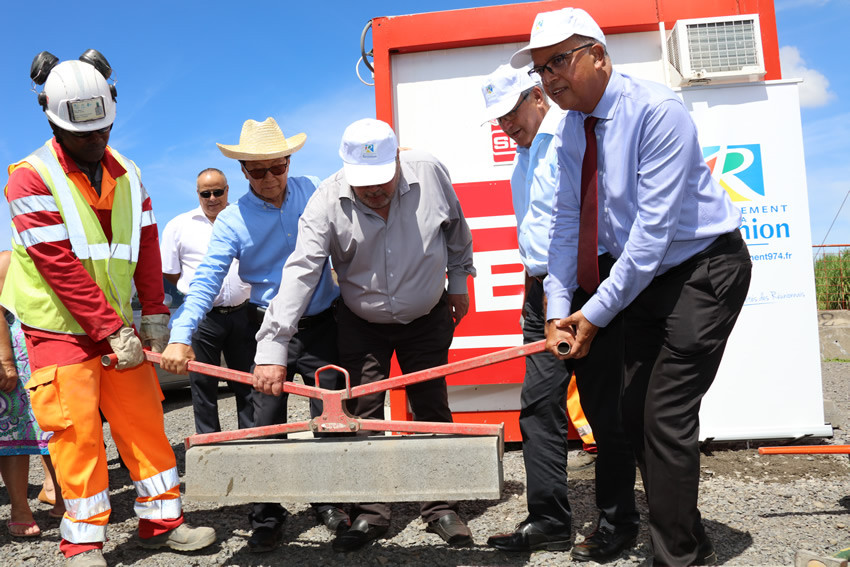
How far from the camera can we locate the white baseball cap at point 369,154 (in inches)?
120

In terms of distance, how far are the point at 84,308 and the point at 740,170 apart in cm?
378

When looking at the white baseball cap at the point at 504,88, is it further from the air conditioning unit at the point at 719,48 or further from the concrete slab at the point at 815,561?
the concrete slab at the point at 815,561

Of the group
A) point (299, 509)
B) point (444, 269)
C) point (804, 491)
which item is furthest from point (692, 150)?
point (299, 509)

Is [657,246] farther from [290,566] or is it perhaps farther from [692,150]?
[290,566]

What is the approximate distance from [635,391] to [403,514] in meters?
1.60

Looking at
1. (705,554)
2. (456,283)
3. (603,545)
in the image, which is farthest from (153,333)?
(705,554)

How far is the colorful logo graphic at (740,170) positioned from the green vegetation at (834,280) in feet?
25.2

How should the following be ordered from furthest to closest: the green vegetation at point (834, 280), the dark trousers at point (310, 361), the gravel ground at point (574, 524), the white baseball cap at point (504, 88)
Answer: the green vegetation at point (834, 280) → the dark trousers at point (310, 361) → the white baseball cap at point (504, 88) → the gravel ground at point (574, 524)

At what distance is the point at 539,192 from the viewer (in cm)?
320

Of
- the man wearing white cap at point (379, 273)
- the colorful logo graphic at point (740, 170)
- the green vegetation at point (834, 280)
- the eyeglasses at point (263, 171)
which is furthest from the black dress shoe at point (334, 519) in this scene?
the green vegetation at point (834, 280)

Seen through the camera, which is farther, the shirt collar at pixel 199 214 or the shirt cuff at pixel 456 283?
the shirt collar at pixel 199 214

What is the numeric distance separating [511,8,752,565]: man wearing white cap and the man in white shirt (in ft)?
7.53

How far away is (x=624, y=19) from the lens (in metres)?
4.46

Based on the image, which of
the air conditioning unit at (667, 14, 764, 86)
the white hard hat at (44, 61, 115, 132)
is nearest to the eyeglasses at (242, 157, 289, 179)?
the white hard hat at (44, 61, 115, 132)
